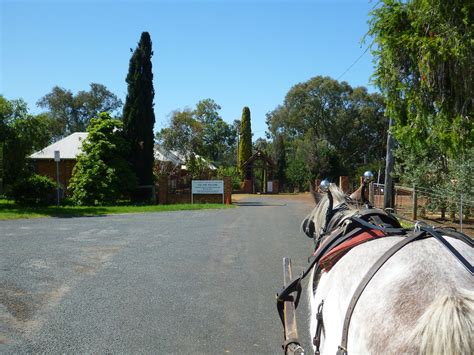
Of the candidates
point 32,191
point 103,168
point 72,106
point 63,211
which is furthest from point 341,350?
point 72,106

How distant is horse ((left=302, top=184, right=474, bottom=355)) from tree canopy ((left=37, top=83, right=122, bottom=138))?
65.1 m

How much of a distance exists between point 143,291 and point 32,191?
60.1 feet

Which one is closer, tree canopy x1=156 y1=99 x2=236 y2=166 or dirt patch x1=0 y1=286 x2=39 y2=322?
dirt patch x1=0 y1=286 x2=39 y2=322

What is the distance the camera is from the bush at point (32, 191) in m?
22.6

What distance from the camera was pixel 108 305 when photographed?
20.0ft

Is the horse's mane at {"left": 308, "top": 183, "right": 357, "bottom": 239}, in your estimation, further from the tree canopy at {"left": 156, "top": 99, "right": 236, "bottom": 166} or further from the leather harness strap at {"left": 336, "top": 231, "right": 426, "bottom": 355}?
the tree canopy at {"left": 156, "top": 99, "right": 236, "bottom": 166}

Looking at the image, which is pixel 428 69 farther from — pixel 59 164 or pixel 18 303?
pixel 59 164

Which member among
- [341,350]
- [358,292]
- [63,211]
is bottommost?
[63,211]

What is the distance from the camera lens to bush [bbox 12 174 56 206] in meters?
22.6

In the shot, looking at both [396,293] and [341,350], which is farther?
[341,350]

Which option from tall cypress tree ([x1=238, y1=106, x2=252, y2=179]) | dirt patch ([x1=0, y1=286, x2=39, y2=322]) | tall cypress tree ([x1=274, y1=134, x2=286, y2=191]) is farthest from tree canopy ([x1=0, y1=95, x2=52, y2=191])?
tall cypress tree ([x1=274, y1=134, x2=286, y2=191])

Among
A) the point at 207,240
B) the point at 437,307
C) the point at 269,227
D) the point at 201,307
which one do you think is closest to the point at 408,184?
the point at 269,227

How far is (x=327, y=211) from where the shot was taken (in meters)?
3.85

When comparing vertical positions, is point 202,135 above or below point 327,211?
above
